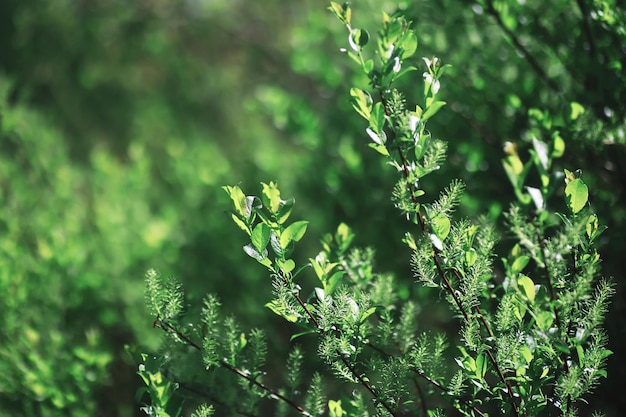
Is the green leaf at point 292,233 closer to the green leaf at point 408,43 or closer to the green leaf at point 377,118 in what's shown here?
the green leaf at point 377,118

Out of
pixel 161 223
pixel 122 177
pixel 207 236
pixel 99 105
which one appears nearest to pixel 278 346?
pixel 207 236

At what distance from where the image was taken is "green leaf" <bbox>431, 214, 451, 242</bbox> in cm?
96

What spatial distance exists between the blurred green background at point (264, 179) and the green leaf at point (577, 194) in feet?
1.56

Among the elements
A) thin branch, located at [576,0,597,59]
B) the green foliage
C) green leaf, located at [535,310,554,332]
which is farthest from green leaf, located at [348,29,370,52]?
thin branch, located at [576,0,597,59]

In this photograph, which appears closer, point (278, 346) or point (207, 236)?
point (278, 346)

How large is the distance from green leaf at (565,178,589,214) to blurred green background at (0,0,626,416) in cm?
47

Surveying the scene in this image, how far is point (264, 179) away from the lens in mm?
2812

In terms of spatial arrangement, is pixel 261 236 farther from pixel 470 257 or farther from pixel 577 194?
pixel 577 194

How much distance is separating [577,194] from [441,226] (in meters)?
0.23

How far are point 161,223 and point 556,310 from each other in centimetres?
192

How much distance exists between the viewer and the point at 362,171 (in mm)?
2094

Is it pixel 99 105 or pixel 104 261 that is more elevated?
pixel 104 261

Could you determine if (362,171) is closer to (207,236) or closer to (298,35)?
(298,35)

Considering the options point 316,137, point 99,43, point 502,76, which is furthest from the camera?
point 99,43
